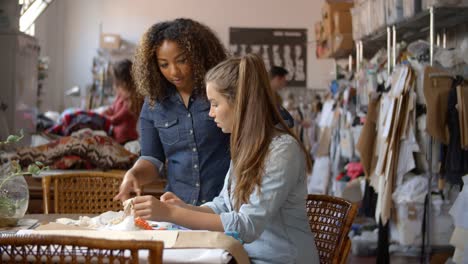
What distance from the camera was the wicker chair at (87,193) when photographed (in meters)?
2.98

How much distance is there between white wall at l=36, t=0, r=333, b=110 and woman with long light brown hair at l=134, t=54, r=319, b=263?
34.6ft

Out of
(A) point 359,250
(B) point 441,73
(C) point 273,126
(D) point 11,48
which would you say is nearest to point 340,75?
(A) point 359,250

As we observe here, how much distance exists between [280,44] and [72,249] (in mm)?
11631

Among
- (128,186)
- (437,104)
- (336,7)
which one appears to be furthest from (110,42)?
(128,186)

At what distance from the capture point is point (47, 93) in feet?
39.0

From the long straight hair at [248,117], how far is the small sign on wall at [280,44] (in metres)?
10.8

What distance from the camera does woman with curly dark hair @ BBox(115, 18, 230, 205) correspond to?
2697 mm

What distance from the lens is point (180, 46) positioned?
270 centimetres

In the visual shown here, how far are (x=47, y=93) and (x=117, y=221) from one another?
1012 cm

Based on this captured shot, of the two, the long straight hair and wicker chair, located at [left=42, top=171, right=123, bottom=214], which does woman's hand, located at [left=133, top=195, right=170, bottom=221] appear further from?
wicker chair, located at [left=42, top=171, right=123, bottom=214]

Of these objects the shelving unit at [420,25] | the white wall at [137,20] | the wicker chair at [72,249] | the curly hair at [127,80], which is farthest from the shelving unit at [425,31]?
the white wall at [137,20]

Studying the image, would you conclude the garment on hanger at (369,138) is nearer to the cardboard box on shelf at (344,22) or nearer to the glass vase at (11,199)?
the cardboard box on shelf at (344,22)

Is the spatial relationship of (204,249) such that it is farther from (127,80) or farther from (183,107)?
(127,80)

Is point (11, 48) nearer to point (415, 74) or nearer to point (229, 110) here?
point (415, 74)
